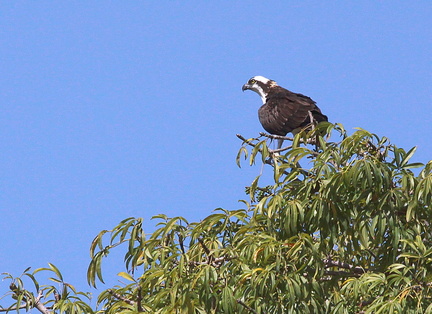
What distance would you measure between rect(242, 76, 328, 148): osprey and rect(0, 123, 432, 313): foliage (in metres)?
4.31

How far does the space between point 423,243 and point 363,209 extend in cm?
68

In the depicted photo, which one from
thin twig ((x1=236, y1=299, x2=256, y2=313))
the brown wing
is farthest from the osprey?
thin twig ((x1=236, y1=299, x2=256, y2=313))

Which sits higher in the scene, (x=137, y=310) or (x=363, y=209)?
(x=363, y=209)

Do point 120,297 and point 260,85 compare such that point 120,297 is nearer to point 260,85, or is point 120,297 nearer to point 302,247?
point 302,247

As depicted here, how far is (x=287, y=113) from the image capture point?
42.6ft

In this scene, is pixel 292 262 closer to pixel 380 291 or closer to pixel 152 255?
pixel 380 291

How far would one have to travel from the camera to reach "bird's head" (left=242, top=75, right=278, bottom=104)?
15.8 metres

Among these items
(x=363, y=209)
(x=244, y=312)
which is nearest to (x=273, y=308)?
(x=244, y=312)

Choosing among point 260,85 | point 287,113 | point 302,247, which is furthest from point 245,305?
point 260,85

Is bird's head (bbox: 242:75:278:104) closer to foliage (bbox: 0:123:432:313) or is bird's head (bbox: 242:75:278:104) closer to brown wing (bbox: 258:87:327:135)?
brown wing (bbox: 258:87:327:135)

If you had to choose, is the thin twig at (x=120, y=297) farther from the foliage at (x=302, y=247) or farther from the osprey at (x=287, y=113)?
the osprey at (x=287, y=113)

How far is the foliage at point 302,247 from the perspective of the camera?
6.98m

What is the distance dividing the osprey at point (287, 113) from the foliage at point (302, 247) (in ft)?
14.1

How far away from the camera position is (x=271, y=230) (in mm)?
7691
